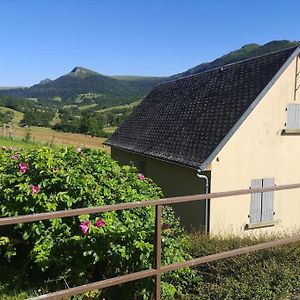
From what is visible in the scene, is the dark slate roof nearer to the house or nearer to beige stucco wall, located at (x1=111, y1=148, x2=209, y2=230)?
the house

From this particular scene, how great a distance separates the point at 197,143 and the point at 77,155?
803 centimetres

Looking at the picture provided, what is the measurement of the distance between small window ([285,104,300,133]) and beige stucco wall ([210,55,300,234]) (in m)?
0.18

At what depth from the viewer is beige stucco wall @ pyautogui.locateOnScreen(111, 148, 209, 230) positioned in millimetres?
12008

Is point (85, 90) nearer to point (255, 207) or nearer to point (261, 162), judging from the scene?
point (261, 162)

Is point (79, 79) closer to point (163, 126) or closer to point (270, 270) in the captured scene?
point (163, 126)

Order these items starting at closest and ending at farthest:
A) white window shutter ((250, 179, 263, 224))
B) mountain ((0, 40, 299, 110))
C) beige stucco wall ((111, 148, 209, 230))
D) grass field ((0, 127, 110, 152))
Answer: beige stucco wall ((111, 148, 209, 230))
white window shutter ((250, 179, 263, 224))
grass field ((0, 127, 110, 152))
mountain ((0, 40, 299, 110))

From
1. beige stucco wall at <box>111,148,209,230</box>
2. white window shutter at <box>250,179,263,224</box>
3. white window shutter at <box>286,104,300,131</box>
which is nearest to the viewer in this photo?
beige stucco wall at <box>111,148,209,230</box>

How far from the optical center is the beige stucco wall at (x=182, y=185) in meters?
12.0

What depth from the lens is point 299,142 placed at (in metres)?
13.6

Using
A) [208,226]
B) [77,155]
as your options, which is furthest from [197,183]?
[77,155]

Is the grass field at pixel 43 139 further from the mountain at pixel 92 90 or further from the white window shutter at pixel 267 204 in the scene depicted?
the mountain at pixel 92 90

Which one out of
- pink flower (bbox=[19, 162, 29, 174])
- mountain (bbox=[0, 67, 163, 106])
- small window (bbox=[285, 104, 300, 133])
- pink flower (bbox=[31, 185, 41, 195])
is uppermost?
mountain (bbox=[0, 67, 163, 106])

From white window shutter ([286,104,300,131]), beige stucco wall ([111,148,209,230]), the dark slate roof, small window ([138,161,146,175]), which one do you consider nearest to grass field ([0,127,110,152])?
the dark slate roof

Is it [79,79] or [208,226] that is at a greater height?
[79,79]
